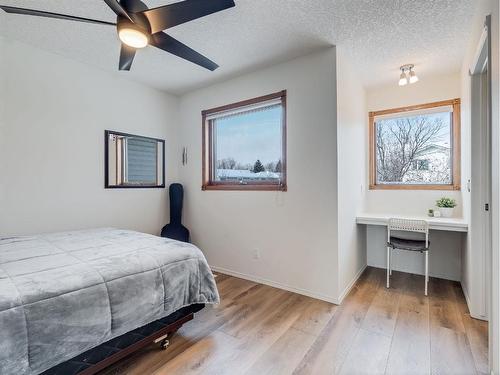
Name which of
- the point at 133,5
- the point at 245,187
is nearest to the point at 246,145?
the point at 245,187

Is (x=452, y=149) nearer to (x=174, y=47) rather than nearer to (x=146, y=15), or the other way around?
(x=174, y=47)

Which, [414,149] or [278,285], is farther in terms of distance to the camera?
[414,149]

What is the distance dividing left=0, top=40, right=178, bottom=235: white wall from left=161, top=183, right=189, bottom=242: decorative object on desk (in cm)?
34

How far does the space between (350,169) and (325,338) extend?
1782mm

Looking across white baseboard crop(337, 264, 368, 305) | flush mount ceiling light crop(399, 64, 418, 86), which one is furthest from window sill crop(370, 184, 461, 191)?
flush mount ceiling light crop(399, 64, 418, 86)

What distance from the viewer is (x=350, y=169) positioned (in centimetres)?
293

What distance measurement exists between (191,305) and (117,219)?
5.95 feet

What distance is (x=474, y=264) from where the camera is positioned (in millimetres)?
2246

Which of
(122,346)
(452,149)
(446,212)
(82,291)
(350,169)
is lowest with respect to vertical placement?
(122,346)

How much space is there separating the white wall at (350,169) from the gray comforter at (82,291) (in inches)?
59.6

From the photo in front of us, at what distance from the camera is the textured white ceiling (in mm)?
1965

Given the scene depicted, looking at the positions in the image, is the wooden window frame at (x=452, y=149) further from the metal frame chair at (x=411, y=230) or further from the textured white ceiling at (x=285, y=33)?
the metal frame chair at (x=411, y=230)

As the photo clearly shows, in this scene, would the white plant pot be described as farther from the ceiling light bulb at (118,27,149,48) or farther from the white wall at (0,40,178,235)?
the white wall at (0,40,178,235)

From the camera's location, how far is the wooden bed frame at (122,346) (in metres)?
1.31
